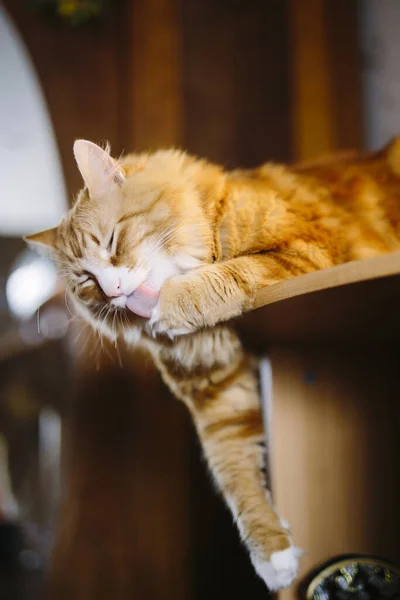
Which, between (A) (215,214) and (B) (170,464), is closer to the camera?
(A) (215,214)

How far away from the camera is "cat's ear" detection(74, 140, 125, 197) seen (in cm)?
99

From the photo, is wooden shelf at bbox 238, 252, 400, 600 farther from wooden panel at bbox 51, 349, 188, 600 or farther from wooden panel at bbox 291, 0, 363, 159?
wooden panel at bbox 291, 0, 363, 159

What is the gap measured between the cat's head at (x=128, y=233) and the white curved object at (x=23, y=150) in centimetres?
78

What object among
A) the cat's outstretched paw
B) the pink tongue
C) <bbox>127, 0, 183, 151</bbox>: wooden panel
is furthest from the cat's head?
<bbox>127, 0, 183, 151</bbox>: wooden panel

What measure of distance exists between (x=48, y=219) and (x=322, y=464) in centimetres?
139

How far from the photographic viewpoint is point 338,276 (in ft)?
2.11

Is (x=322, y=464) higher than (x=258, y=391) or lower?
lower

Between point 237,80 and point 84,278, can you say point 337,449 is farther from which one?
point 237,80

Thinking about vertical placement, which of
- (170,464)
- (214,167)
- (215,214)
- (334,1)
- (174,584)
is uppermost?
Answer: (334,1)

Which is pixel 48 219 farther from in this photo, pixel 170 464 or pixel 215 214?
pixel 215 214

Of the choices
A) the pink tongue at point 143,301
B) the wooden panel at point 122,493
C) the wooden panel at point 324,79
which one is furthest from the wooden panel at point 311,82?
the pink tongue at point 143,301

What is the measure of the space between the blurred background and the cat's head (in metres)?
0.64

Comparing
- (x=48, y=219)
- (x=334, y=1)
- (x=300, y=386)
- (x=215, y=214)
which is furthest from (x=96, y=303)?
(x=334, y=1)

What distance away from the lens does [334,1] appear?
204 cm
